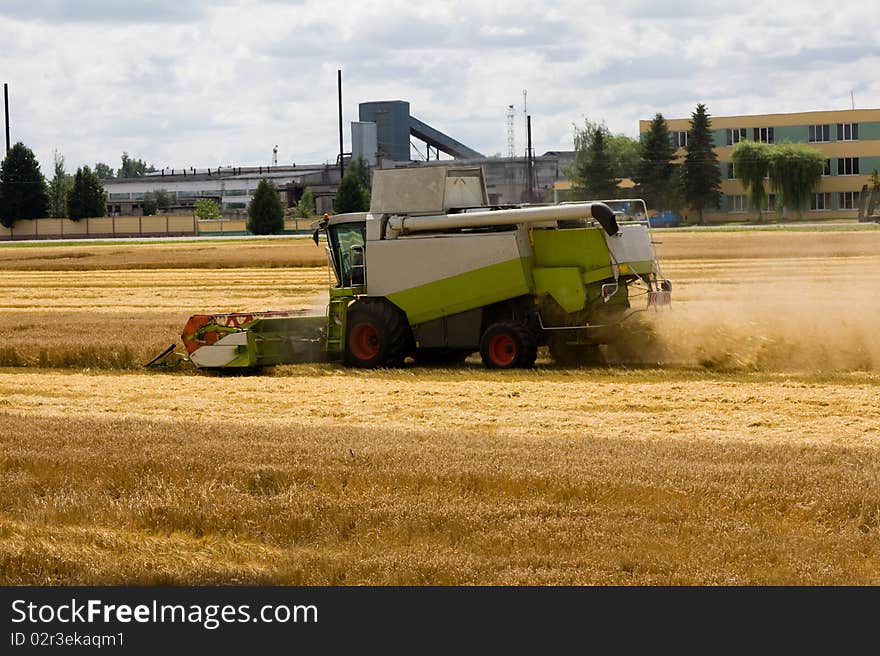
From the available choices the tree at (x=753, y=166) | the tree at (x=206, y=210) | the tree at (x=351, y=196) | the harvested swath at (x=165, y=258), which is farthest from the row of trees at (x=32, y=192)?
the tree at (x=753, y=166)

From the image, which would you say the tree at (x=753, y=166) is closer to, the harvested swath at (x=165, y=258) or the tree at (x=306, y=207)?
the tree at (x=306, y=207)

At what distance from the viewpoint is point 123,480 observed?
29.7ft

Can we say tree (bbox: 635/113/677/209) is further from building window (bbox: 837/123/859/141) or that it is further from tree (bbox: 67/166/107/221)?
tree (bbox: 67/166/107/221)

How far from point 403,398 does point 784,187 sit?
74.0m

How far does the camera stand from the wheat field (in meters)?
7.18

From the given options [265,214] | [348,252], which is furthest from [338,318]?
[265,214]

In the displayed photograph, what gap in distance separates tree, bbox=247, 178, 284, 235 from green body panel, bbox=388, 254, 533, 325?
61.1 m

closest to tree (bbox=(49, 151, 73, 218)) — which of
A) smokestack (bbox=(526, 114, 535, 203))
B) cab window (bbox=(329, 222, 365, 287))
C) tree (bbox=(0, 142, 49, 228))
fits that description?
tree (bbox=(0, 142, 49, 228))

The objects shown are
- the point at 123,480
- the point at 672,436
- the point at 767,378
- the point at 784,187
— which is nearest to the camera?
the point at 123,480

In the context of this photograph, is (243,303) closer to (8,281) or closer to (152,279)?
(152,279)

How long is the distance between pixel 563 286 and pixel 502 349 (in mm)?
1219

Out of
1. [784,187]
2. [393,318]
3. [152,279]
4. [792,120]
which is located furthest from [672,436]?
[792,120]

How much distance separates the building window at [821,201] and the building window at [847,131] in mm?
4025

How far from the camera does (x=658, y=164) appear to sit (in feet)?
278
